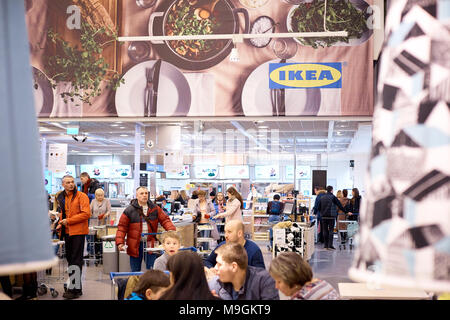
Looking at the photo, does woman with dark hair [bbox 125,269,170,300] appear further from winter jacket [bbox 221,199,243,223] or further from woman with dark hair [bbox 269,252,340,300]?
winter jacket [bbox 221,199,243,223]

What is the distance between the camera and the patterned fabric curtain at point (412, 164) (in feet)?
2.55

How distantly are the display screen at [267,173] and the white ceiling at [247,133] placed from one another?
100 centimetres

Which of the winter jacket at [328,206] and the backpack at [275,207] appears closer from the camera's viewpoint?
the winter jacket at [328,206]

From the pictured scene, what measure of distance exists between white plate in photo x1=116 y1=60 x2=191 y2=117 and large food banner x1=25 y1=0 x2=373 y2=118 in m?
0.02

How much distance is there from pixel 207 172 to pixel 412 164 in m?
20.9

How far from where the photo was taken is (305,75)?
800cm

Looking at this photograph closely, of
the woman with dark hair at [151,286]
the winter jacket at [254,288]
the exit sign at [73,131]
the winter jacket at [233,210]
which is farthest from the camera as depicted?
the exit sign at [73,131]

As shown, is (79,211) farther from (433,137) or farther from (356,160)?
(356,160)

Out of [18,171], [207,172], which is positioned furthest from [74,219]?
[207,172]

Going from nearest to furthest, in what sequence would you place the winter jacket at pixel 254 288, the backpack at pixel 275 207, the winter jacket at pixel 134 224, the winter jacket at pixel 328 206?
the winter jacket at pixel 254 288 → the winter jacket at pixel 134 224 → the winter jacket at pixel 328 206 → the backpack at pixel 275 207

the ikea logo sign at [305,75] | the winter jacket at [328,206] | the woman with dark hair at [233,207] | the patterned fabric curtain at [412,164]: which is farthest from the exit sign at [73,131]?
the patterned fabric curtain at [412,164]

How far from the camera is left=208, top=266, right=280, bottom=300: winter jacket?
12.6ft

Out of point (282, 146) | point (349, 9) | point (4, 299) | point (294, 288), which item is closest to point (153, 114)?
point (349, 9)

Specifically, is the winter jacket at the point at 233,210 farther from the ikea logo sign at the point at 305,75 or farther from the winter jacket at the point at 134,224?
the ikea logo sign at the point at 305,75
